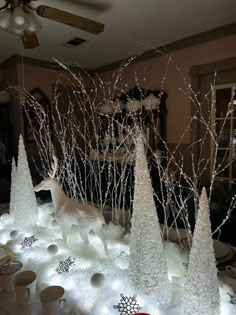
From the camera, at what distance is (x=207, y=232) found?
61 cm

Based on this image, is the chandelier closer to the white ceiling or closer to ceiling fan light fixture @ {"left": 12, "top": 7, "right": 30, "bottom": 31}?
ceiling fan light fixture @ {"left": 12, "top": 7, "right": 30, "bottom": 31}

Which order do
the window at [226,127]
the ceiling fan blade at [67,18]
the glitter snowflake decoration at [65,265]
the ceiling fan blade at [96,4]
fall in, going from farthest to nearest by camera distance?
the window at [226,127], the ceiling fan blade at [96,4], the ceiling fan blade at [67,18], the glitter snowflake decoration at [65,265]

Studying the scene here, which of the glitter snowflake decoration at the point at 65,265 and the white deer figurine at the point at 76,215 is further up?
the white deer figurine at the point at 76,215

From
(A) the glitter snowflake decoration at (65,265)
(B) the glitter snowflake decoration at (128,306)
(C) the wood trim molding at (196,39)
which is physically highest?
(C) the wood trim molding at (196,39)

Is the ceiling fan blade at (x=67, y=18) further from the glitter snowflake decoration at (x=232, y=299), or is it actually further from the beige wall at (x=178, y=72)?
the glitter snowflake decoration at (x=232, y=299)

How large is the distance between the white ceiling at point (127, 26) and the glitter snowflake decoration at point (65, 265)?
174cm

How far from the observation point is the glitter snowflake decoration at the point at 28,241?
3.39 feet

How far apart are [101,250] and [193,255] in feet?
1.35

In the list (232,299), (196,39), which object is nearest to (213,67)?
(196,39)

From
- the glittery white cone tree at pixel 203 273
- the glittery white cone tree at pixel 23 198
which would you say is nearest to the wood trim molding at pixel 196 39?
the glittery white cone tree at pixel 23 198

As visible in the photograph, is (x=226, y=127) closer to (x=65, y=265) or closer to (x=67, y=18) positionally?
(x=67, y=18)

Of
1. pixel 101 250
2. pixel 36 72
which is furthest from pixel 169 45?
pixel 101 250

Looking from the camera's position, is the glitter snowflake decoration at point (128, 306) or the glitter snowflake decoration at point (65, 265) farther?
the glitter snowflake decoration at point (65, 265)

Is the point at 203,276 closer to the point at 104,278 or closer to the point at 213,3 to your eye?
the point at 104,278
